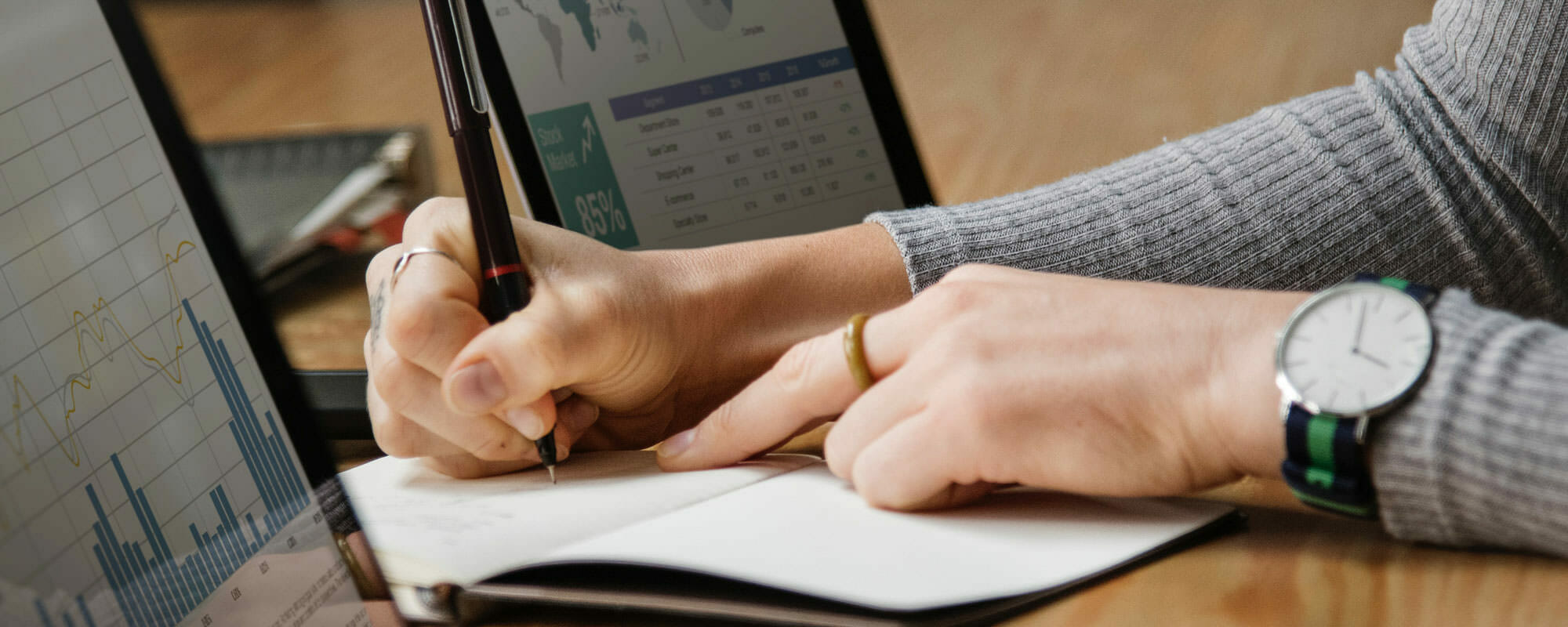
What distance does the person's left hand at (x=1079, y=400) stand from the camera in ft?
1.37

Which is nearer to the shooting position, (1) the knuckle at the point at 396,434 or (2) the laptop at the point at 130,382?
(2) the laptop at the point at 130,382

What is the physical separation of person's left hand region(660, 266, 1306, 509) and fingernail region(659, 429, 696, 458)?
8cm

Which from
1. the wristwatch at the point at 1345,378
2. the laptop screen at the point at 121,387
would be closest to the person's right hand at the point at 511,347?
the laptop screen at the point at 121,387

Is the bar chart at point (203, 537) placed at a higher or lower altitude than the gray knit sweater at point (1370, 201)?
higher

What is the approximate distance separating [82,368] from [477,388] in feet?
0.54

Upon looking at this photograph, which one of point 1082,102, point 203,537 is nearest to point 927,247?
point 203,537

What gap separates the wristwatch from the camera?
1.27ft

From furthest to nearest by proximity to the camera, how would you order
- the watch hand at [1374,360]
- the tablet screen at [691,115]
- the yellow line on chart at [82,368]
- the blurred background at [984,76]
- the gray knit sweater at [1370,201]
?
the blurred background at [984,76]
the tablet screen at [691,115]
the gray knit sweater at [1370,201]
the watch hand at [1374,360]
the yellow line on chart at [82,368]

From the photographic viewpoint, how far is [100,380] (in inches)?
12.5

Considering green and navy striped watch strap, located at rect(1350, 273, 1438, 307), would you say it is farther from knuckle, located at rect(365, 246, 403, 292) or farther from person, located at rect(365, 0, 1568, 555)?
knuckle, located at rect(365, 246, 403, 292)

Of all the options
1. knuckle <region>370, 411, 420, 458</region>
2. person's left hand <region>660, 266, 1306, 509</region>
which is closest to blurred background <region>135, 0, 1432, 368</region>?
→ knuckle <region>370, 411, 420, 458</region>

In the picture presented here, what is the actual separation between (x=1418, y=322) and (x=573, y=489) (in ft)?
1.08

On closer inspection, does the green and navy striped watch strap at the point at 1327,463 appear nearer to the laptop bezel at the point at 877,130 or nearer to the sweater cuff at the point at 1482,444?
the sweater cuff at the point at 1482,444

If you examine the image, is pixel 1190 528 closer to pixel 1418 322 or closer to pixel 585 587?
pixel 1418 322
